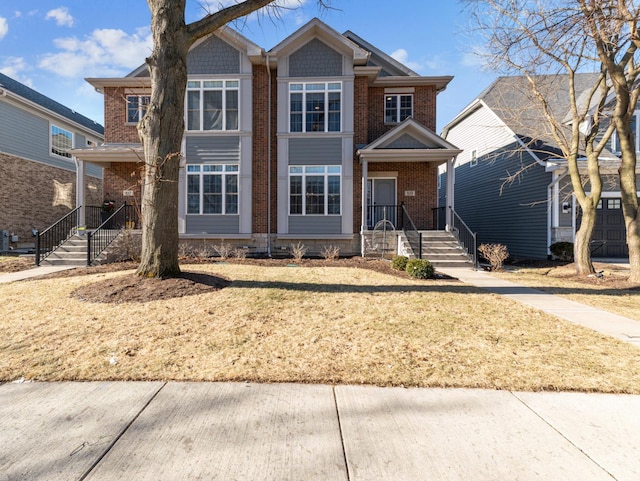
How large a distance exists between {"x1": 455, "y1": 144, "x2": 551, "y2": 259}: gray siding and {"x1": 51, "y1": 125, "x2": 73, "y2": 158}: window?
23.5 m

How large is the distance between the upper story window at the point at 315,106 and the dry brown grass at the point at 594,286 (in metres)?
8.74

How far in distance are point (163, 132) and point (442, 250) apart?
9.73 meters

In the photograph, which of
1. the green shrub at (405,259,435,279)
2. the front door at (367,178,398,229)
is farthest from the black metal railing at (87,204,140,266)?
the front door at (367,178,398,229)

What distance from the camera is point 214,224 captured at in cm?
1371

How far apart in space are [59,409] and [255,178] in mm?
11751

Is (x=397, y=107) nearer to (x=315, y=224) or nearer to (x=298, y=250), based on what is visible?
(x=315, y=224)

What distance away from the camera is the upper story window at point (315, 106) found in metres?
13.7

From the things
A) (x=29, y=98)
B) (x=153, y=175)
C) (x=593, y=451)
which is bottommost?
(x=593, y=451)

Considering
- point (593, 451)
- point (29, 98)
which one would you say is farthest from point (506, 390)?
point (29, 98)

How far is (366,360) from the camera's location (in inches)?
149

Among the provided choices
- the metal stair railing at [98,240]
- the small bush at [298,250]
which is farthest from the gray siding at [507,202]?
the metal stair railing at [98,240]

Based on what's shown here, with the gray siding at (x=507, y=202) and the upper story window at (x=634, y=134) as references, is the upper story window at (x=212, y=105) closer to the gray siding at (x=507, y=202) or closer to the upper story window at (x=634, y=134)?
the gray siding at (x=507, y=202)

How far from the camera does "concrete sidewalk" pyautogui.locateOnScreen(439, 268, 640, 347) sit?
4.95m

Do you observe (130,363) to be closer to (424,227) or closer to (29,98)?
(424,227)
